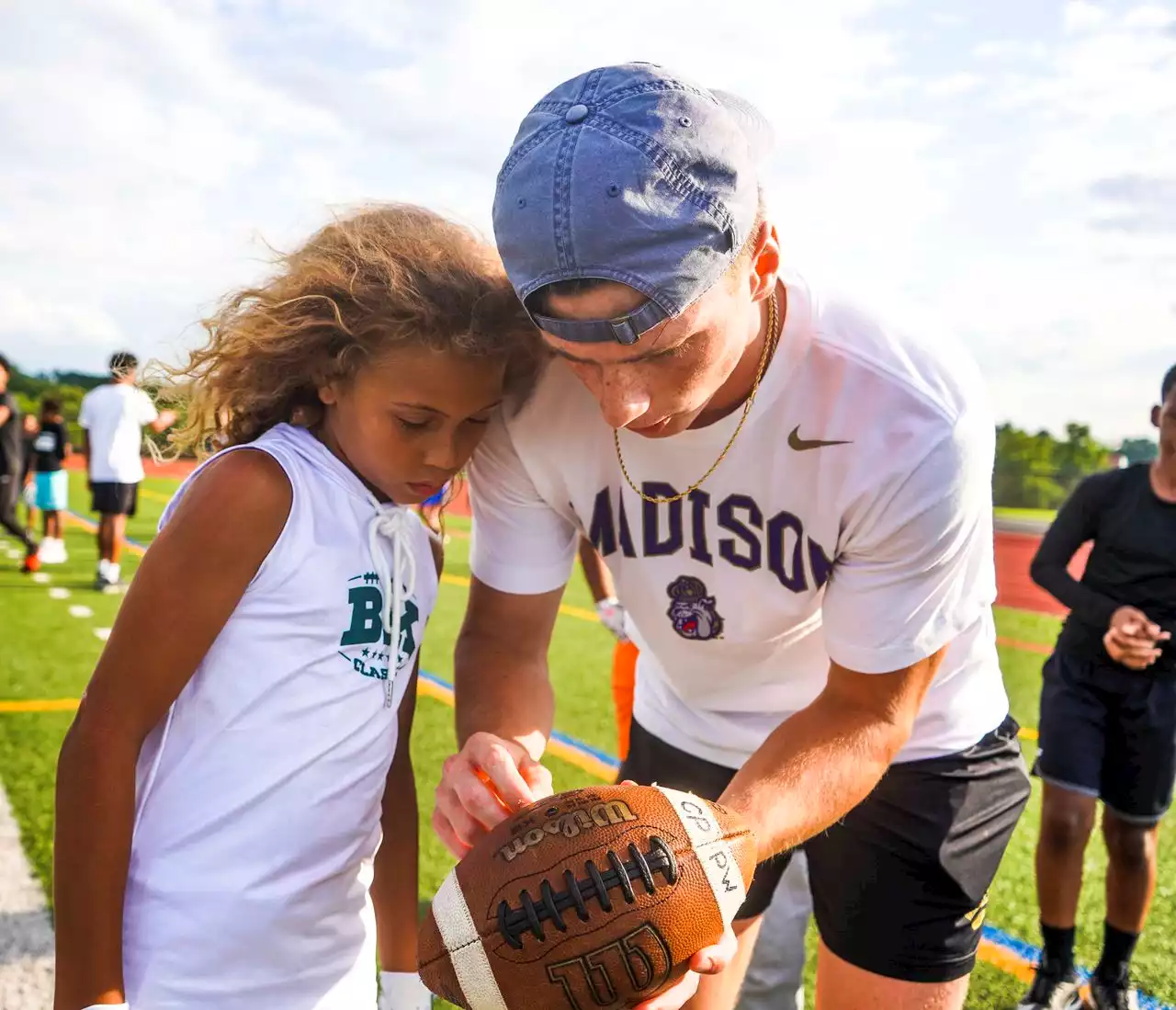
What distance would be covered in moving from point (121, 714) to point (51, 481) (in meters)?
9.56

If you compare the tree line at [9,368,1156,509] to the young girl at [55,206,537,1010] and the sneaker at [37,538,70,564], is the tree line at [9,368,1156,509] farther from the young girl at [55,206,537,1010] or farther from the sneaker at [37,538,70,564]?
the young girl at [55,206,537,1010]

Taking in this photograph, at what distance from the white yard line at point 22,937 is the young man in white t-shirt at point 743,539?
1.64m

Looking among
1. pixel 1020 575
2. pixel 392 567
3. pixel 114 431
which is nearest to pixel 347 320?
pixel 392 567

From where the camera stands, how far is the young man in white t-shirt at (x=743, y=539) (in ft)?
4.77

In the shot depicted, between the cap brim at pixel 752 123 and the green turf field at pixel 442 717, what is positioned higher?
the cap brim at pixel 752 123

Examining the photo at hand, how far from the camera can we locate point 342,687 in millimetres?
1800

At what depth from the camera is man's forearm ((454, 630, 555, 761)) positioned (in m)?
2.10

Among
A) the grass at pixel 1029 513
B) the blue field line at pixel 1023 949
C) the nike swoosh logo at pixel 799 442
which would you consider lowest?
the grass at pixel 1029 513

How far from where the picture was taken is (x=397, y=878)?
2.10m

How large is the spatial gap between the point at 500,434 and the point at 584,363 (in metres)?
0.57

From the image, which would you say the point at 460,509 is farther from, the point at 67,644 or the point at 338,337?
the point at 338,337

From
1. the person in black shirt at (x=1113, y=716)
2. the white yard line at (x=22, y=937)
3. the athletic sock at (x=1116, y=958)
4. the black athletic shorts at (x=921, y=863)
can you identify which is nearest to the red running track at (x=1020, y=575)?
the person in black shirt at (x=1113, y=716)

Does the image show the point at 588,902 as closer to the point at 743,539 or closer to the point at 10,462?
the point at 743,539

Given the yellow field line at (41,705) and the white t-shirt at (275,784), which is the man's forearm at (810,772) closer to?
the white t-shirt at (275,784)
